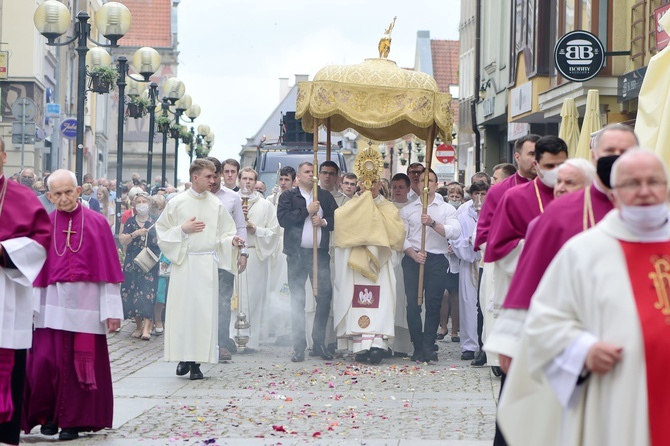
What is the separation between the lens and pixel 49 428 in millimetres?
9203

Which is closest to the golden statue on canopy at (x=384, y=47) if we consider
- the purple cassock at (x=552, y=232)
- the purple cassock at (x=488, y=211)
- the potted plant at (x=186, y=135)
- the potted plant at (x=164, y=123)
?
the purple cassock at (x=488, y=211)

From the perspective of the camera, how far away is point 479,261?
14945 millimetres

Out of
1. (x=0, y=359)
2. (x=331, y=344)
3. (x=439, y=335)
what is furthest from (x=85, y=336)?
(x=439, y=335)

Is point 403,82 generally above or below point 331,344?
above

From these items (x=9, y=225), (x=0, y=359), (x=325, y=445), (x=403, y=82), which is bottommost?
(x=325, y=445)

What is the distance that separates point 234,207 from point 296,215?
105cm

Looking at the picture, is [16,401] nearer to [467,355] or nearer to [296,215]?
[296,215]

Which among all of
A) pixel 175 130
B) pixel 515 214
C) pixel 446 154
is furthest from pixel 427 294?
pixel 175 130

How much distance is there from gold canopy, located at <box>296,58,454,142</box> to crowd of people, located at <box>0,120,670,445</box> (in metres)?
0.58

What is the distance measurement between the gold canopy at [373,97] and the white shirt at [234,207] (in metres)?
1.73

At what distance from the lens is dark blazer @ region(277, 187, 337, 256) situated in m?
14.8

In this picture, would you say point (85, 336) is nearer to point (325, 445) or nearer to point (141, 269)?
point (325, 445)

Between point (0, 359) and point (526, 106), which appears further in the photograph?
point (526, 106)

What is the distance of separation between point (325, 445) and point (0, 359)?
84.3 inches
